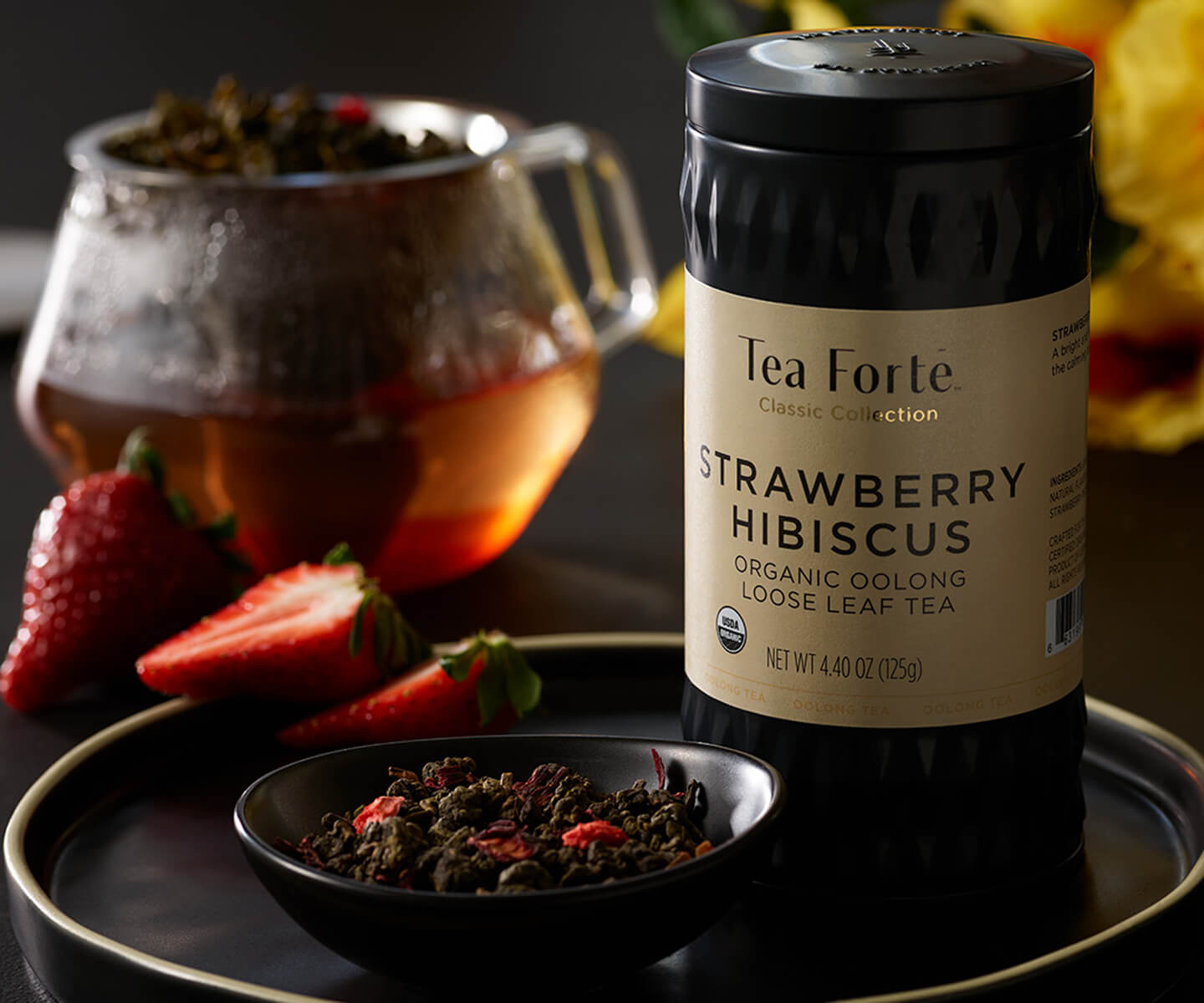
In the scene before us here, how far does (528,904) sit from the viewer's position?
0.46 meters

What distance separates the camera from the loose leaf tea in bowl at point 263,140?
0.84 meters

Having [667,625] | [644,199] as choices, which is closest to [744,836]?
[667,625]

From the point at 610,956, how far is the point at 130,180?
0.49 metres

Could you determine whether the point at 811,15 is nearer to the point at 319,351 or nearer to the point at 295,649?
the point at 319,351

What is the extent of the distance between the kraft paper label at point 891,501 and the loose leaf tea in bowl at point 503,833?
53 mm

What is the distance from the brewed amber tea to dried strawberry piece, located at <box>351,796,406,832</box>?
0.31 meters

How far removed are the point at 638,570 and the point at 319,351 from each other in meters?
0.22

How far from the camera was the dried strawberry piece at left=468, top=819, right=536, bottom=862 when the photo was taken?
1.63 ft

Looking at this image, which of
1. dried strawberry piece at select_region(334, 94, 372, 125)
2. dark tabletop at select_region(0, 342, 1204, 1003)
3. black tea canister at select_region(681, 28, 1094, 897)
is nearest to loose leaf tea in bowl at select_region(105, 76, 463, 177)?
dried strawberry piece at select_region(334, 94, 372, 125)

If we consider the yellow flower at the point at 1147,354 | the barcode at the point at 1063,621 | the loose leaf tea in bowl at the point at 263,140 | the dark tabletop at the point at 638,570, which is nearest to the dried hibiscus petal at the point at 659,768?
the barcode at the point at 1063,621

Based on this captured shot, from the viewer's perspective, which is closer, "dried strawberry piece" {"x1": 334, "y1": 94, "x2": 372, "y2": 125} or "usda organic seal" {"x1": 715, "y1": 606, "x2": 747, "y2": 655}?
"usda organic seal" {"x1": 715, "y1": 606, "x2": 747, "y2": 655}

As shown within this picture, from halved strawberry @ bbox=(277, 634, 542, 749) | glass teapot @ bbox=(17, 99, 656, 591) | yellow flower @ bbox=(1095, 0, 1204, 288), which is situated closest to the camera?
halved strawberry @ bbox=(277, 634, 542, 749)

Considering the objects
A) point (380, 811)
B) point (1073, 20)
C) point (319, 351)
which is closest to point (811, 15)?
point (1073, 20)

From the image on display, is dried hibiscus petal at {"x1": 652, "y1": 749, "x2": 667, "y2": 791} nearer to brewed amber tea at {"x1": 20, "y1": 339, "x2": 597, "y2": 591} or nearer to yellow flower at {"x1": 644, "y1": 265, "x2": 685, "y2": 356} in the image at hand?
brewed amber tea at {"x1": 20, "y1": 339, "x2": 597, "y2": 591}
